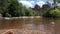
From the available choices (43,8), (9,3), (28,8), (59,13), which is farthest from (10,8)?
(59,13)

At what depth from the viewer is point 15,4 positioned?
14.6 meters

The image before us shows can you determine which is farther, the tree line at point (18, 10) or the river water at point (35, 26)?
the tree line at point (18, 10)

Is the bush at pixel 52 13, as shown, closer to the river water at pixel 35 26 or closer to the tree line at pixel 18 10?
the tree line at pixel 18 10

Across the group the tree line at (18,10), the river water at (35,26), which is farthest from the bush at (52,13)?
the river water at (35,26)

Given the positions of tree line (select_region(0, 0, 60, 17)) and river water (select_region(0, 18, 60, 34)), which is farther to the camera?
tree line (select_region(0, 0, 60, 17))

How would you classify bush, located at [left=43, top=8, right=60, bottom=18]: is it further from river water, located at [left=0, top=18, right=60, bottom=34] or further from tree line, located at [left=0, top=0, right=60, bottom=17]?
river water, located at [left=0, top=18, right=60, bottom=34]

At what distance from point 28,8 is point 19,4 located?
1058mm

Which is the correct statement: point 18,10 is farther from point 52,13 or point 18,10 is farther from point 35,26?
point 35,26

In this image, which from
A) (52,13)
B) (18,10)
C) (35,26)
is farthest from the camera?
(18,10)

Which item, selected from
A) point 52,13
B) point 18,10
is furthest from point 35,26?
point 18,10

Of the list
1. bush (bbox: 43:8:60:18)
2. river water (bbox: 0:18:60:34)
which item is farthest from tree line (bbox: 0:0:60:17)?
river water (bbox: 0:18:60:34)

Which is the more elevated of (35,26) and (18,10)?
(18,10)

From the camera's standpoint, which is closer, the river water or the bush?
the river water

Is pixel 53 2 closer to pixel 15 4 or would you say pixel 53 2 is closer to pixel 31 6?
pixel 31 6
